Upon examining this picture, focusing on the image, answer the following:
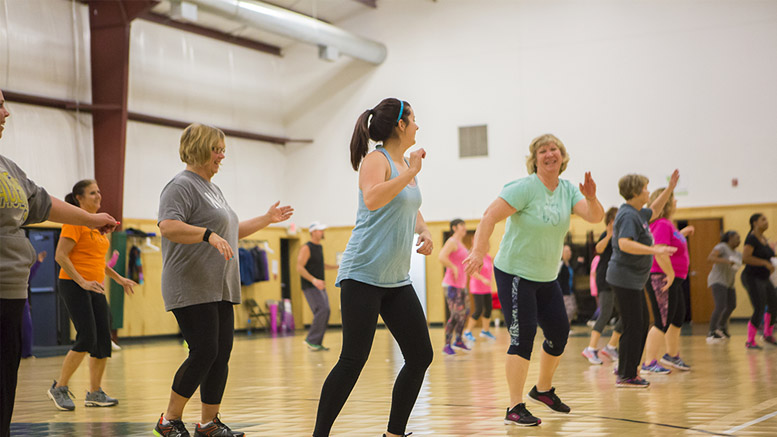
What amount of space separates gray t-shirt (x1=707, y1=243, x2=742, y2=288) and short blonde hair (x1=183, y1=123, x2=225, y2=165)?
27.2ft

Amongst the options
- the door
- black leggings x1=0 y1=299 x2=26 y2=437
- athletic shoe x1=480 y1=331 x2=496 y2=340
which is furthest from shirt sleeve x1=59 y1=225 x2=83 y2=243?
Answer: the door

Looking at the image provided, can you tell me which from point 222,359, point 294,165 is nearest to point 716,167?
point 294,165

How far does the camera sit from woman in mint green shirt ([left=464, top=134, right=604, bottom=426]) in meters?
4.91

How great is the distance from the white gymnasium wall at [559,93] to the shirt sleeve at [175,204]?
1550 centimetres

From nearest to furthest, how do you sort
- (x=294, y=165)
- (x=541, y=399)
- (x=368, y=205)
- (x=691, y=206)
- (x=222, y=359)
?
(x=368, y=205)
(x=222, y=359)
(x=541, y=399)
(x=691, y=206)
(x=294, y=165)

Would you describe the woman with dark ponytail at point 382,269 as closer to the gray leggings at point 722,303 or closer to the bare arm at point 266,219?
the bare arm at point 266,219

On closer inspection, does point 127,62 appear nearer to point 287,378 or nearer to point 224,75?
point 224,75

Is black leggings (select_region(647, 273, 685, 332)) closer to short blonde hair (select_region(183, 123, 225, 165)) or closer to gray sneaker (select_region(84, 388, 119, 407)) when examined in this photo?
short blonde hair (select_region(183, 123, 225, 165))

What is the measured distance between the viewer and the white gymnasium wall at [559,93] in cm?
1752

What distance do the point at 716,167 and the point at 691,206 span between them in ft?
3.19

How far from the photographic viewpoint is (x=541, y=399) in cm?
532

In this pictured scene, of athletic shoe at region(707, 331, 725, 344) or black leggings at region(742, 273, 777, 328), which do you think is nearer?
black leggings at region(742, 273, 777, 328)

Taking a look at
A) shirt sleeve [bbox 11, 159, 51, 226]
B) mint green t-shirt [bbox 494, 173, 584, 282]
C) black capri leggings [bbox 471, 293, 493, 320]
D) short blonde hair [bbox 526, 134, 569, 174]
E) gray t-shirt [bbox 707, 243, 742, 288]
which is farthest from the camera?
black capri leggings [bbox 471, 293, 493, 320]

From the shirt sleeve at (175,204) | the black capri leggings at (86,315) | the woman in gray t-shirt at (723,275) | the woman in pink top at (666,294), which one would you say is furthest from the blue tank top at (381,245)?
the woman in gray t-shirt at (723,275)
